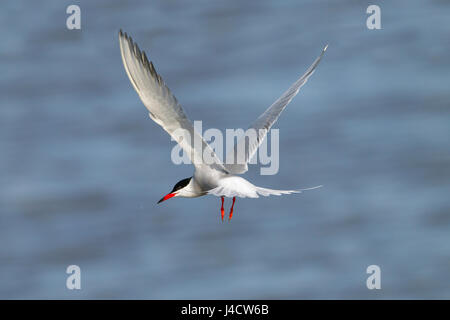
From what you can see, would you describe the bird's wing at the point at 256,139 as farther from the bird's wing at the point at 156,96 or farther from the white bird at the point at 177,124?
the bird's wing at the point at 156,96

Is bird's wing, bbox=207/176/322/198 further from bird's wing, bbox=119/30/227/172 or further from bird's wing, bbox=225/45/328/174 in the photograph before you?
bird's wing, bbox=225/45/328/174

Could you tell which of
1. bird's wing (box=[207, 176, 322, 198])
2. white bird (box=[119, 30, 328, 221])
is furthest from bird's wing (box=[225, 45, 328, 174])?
bird's wing (box=[207, 176, 322, 198])

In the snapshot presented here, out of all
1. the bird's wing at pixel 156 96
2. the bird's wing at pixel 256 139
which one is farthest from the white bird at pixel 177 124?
the bird's wing at pixel 256 139

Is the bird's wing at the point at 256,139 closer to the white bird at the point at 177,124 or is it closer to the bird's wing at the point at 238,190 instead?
the white bird at the point at 177,124

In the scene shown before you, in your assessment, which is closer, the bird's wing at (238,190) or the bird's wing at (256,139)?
the bird's wing at (238,190)

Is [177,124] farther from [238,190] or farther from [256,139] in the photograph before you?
[256,139]

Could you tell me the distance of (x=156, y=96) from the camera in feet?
18.0

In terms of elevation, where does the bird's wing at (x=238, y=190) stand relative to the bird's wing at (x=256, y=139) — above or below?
below

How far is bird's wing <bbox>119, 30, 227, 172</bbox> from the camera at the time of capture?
214 inches

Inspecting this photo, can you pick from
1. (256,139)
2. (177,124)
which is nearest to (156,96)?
(177,124)

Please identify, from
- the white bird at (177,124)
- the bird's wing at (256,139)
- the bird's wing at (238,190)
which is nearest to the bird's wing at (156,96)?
the white bird at (177,124)

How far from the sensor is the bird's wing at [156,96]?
5426 millimetres

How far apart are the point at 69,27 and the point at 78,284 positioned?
564 cm

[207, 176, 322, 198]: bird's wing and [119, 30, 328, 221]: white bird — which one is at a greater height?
[119, 30, 328, 221]: white bird
